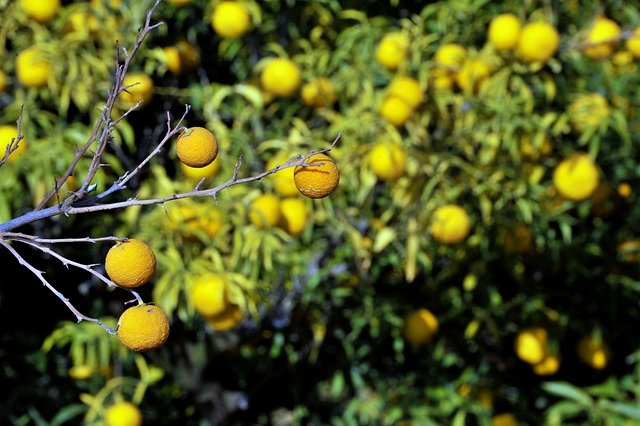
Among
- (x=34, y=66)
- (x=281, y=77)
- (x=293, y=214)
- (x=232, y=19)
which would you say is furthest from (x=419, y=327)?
(x=34, y=66)

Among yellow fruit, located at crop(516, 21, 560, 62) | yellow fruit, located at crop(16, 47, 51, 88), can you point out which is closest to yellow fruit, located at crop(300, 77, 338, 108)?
yellow fruit, located at crop(516, 21, 560, 62)

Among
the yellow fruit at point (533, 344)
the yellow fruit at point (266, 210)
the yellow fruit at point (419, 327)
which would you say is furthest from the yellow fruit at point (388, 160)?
the yellow fruit at point (533, 344)

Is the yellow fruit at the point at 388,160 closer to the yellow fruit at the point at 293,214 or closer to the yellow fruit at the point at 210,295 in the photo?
the yellow fruit at the point at 293,214

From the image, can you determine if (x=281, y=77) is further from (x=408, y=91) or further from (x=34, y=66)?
(x=34, y=66)

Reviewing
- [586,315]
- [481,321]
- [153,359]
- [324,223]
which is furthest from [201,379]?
[586,315]

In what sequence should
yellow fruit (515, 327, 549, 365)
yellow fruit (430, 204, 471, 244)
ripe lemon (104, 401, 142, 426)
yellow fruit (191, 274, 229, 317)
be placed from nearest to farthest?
1. yellow fruit (191, 274, 229, 317)
2. yellow fruit (430, 204, 471, 244)
3. ripe lemon (104, 401, 142, 426)
4. yellow fruit (515, 327, 549, 365)

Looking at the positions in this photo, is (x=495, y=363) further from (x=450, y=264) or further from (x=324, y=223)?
(x=324, y=223)

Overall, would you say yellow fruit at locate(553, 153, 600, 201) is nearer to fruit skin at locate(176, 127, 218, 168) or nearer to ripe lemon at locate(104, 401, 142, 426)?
ripe lemon at locate(104, 401, 142, 426)
